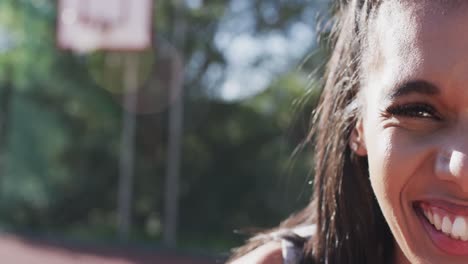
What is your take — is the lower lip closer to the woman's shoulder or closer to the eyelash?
the eyelash

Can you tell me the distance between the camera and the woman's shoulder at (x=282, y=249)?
140 cm

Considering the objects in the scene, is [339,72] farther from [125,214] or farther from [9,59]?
[9,59]

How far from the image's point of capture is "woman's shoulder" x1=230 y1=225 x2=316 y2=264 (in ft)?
4.59

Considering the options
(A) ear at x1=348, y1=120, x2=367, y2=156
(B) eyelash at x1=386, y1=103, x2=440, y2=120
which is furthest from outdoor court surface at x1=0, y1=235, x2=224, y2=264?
(B) eyelash at x1=386, y1=103, x2=440, y2=120

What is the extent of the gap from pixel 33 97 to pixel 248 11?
3728 mm

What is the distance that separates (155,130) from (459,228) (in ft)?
33.2

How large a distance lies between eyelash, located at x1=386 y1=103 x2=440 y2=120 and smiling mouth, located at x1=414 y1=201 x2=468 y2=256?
133 millimetres

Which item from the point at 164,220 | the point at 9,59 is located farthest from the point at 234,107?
the point at 9,59

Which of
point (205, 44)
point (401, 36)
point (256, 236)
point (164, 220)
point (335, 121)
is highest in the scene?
point (205, 44)

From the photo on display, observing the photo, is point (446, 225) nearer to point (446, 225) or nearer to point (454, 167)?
point (446, 225)

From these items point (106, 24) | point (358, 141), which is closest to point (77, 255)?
point (106, 24)

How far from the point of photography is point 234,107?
35.3 feet

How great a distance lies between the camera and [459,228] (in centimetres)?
104

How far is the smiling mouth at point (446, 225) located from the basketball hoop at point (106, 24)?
698 cm
